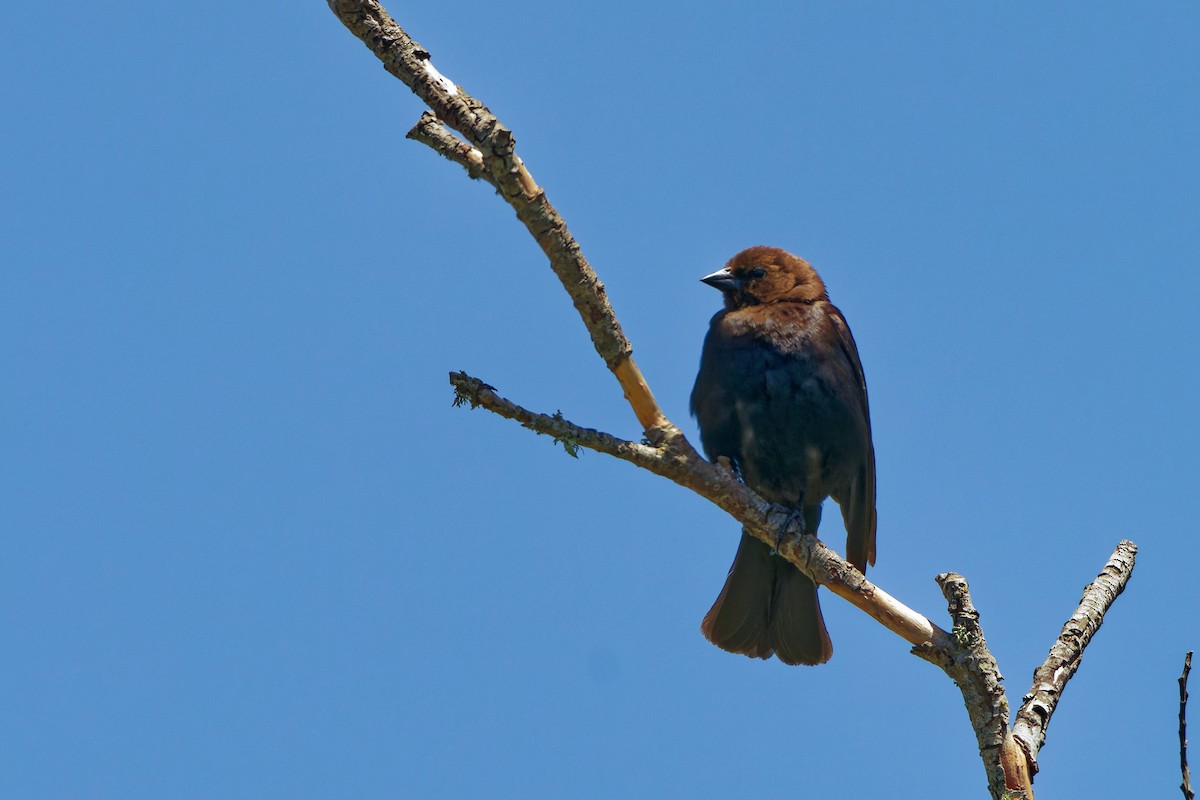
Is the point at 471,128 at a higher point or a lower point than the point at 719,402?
lower

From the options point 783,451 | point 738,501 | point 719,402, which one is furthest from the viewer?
point 719,402

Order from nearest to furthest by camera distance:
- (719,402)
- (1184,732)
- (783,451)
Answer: (1184,732) < (783,451) < (719,402)

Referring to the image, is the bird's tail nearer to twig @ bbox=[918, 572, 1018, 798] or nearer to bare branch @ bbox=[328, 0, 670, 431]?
twig @ bbox=[918, 572, 1018, 798]

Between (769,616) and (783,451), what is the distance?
0.70 m

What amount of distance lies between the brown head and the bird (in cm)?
42

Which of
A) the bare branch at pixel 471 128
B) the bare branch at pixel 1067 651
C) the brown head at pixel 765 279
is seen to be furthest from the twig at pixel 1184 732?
the brown head at pixel 765 279

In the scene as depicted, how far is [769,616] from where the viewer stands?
5465 mm

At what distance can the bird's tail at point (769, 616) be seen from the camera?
5.43 meters

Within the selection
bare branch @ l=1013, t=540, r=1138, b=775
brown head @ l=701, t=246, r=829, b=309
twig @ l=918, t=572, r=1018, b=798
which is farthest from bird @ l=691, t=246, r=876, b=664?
twig @ l=918, t=572, r=1018, b=798

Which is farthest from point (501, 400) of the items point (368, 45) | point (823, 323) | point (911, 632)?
point (823, 323)

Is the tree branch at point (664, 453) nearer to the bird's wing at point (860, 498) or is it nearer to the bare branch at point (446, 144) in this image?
the bare branch at point (446, 144)

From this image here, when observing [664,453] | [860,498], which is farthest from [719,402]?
[664,453]

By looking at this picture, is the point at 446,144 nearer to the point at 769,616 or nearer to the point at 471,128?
the point at 471,128

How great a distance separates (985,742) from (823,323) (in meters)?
2.68
